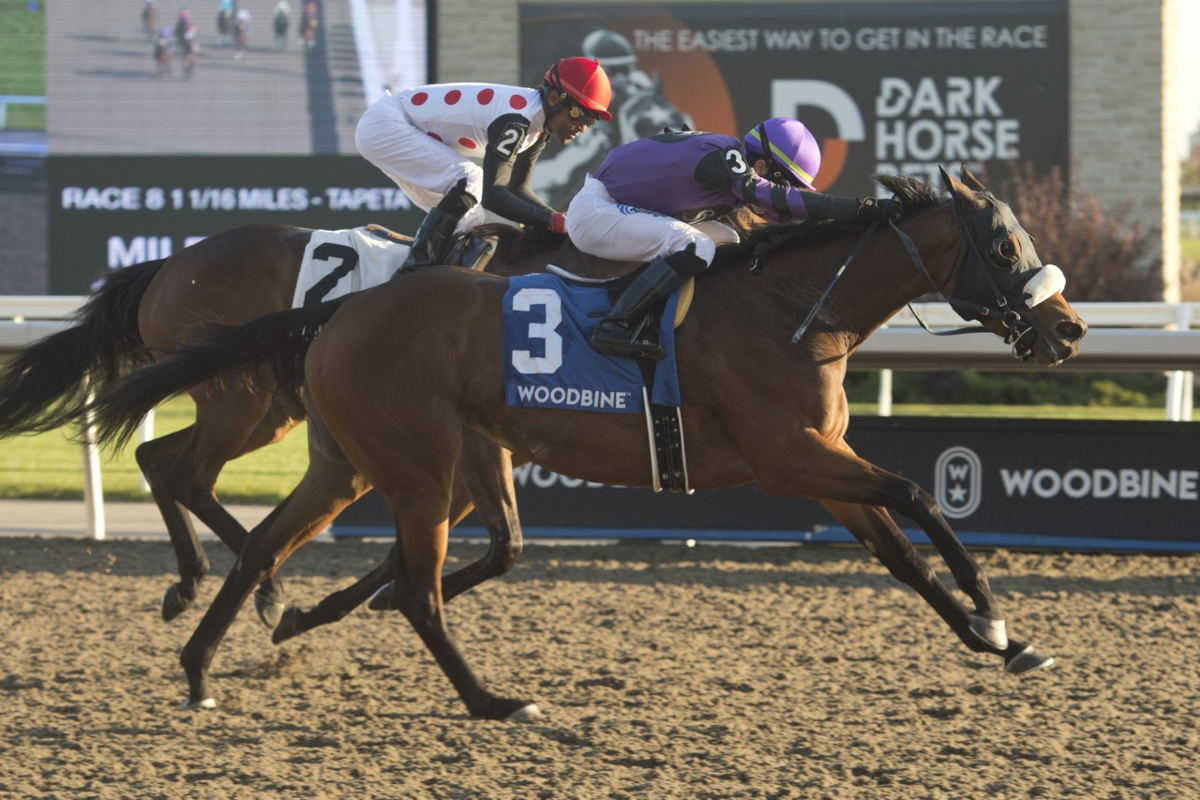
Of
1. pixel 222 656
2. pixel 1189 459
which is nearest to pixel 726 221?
pixel 222 656

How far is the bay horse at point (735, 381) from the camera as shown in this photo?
4246 mm

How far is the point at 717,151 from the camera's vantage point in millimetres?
4488

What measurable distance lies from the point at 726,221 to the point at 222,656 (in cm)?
230

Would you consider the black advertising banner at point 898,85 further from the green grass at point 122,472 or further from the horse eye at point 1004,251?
the horse eye at point 1004,251

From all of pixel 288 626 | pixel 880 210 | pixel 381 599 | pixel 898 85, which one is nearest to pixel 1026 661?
pixel 880 210

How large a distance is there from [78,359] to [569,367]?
2332 millimetres

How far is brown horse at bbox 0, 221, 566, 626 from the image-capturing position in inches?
222

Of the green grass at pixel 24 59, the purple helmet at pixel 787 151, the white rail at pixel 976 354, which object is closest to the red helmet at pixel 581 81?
the purple helmet at pixel 787 151

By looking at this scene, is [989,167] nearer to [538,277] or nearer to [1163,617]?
[1163,617]

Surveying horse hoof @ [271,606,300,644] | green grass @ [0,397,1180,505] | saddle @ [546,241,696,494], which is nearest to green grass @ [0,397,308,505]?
green grass @ [0,397,1180,505]

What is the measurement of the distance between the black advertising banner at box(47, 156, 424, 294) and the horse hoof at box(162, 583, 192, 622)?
8.46m

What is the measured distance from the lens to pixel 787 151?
4.71 meters

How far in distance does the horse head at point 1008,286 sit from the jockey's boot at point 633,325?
0.82 meters

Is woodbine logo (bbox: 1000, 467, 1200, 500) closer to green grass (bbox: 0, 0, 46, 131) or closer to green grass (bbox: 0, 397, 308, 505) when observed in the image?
green grass (bbox: 0, 397, 308, 505)
